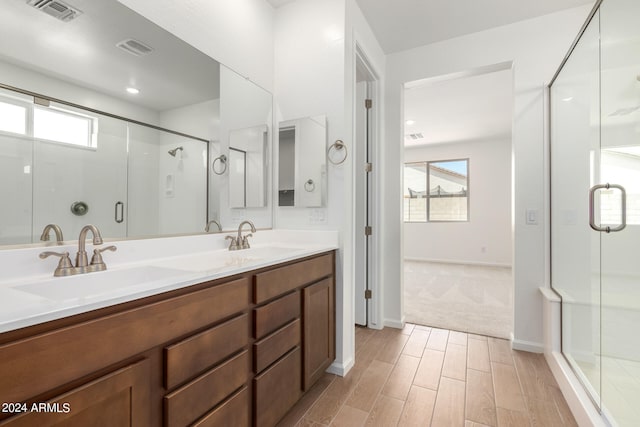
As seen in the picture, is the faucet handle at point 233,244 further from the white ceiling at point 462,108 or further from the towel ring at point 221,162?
the white ceiling at point 462,108

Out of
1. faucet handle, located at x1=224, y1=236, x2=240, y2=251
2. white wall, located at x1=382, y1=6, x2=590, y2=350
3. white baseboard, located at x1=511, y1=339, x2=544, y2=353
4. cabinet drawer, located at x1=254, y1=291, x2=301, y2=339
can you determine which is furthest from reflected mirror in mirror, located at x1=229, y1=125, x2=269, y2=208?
white baseboard, located at x1=511, y1=339, x2=544, y2=353

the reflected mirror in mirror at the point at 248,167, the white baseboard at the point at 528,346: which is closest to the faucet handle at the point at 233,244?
the reflected mirror in mirror at the point at 248,167

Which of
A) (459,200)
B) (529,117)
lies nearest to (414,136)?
(459,200)

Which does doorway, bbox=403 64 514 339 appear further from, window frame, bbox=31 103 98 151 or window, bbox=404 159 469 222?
window frame, bbox=31 103 98 151

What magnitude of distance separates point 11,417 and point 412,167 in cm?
686

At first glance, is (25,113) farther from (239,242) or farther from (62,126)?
(239,242)

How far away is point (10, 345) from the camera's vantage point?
58 cm

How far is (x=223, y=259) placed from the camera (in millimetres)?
1545

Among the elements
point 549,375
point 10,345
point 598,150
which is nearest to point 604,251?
point 598,150

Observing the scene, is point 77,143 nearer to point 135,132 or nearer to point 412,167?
point 135,132

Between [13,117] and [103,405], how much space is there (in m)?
0.98

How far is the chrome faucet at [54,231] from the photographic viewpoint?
107 centimetres

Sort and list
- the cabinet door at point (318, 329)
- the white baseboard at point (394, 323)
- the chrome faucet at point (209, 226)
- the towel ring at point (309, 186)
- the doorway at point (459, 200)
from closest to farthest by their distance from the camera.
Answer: the cabinet door at point (318, 329) < the chrome faucet at point (209, 226) < the towel ring at point (309, 186) < the white baseboard at point (394, 323) < the doorway at point (459, 200)

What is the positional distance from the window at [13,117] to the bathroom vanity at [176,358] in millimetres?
760
